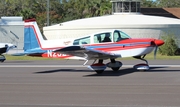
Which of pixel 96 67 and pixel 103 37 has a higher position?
pixel 103 37

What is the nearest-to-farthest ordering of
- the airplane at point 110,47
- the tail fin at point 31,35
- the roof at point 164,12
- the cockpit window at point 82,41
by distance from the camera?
the airplane at point 110,47 → the cockpit window at point 82,41 → the tail fin at point 31,35 → the roof at point 164,12

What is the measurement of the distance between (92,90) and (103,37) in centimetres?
676

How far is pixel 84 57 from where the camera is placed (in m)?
21.2

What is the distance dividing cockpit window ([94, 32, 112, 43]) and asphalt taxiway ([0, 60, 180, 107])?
1.70m

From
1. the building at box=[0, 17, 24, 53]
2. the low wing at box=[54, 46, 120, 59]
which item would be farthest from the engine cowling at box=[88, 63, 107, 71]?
the building at box=[0, 17, 24, 53]

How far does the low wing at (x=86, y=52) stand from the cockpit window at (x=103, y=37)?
0.49 meters

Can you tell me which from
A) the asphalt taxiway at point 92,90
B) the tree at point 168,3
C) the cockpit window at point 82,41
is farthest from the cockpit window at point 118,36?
the tree at point 168,3

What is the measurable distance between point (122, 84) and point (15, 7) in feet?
253

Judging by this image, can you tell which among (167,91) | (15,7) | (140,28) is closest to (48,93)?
(167,91)

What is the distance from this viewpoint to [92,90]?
48.9 feet

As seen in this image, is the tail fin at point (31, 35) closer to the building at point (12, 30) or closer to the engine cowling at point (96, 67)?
the engine cowling at point (96, 67)

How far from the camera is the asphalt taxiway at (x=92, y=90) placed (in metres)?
12.3

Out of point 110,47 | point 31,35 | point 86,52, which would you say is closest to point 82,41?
point 110,47

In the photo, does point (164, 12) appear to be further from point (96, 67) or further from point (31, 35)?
point (96, 67)
